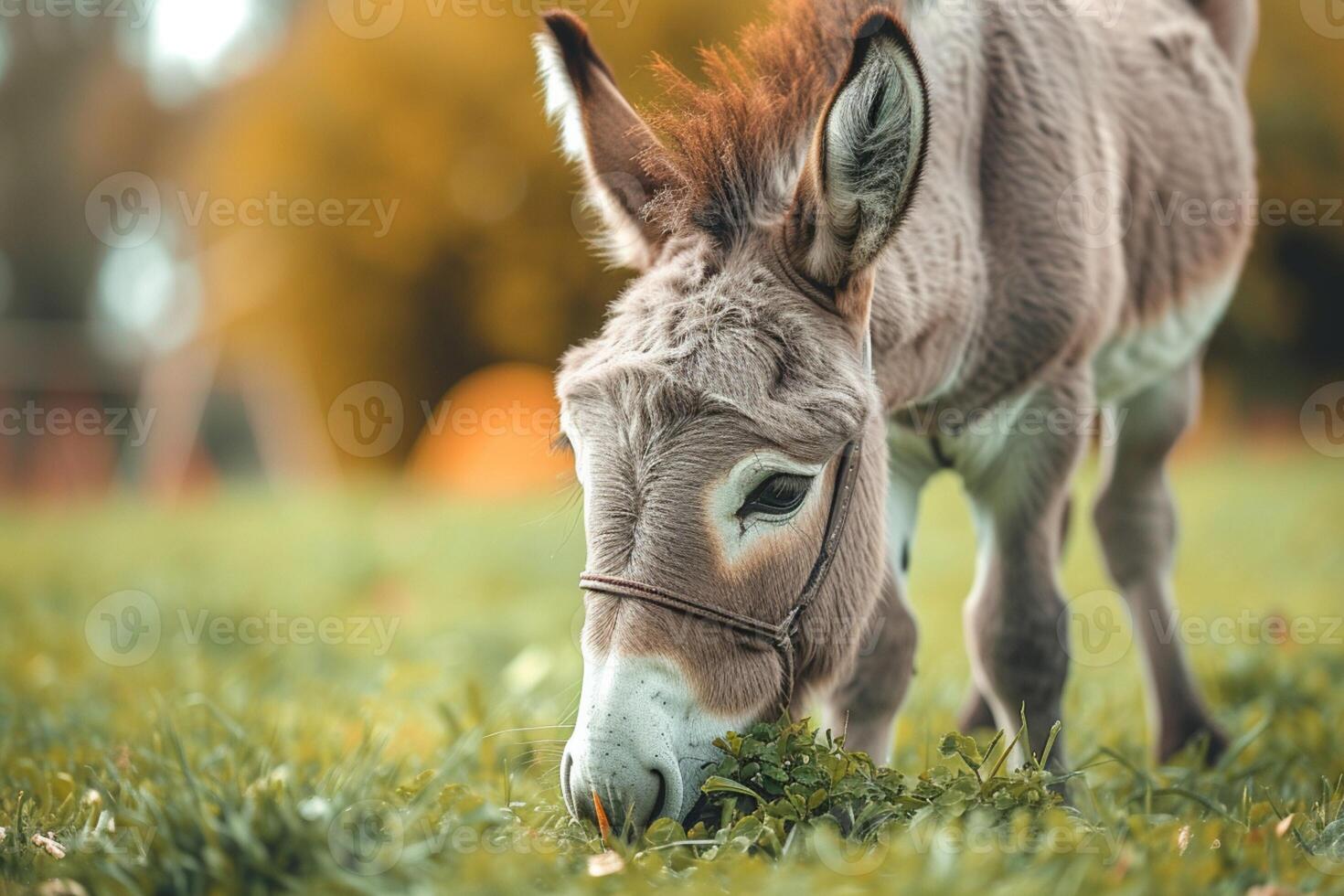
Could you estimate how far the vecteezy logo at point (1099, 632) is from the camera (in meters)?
5.55

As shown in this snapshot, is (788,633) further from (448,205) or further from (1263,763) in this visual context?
(448,205)

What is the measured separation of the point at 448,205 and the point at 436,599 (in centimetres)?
939

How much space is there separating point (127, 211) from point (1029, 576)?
24.0 feet

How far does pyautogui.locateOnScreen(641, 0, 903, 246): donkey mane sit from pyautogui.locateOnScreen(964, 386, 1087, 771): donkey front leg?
3.91 ft
